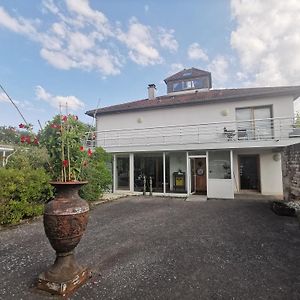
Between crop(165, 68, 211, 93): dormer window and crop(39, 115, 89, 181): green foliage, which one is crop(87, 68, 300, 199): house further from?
crop(39, 115, 89, 181): green foliage

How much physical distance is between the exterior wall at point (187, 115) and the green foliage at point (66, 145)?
9738mm

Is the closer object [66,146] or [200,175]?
[66,146]

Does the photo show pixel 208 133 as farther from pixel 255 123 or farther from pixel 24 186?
pixel 24 186

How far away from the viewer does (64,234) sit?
2967 mm

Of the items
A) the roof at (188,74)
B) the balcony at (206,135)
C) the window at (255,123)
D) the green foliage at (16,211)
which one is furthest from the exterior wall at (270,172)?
the green foliage at (16,211)

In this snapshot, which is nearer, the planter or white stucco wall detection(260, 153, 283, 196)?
the planter

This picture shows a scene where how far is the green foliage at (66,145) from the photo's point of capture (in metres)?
3.80

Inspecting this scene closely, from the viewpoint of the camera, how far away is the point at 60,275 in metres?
3.03

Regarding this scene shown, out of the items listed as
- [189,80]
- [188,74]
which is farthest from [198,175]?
[188,74]

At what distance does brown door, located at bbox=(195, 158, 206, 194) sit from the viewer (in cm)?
1309

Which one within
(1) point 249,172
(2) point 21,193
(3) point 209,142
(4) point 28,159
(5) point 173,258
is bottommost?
(5) point 173,258

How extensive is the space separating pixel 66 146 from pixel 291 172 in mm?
9517

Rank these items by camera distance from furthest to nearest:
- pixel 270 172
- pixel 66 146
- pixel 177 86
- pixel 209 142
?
pixel 177 86 < pixel 270 172 < pixel 209 142 < pixel 66 146

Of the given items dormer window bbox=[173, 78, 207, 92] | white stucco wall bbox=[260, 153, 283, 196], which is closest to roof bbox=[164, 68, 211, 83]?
dormer window bbox=[173, 78, 207, 92]
